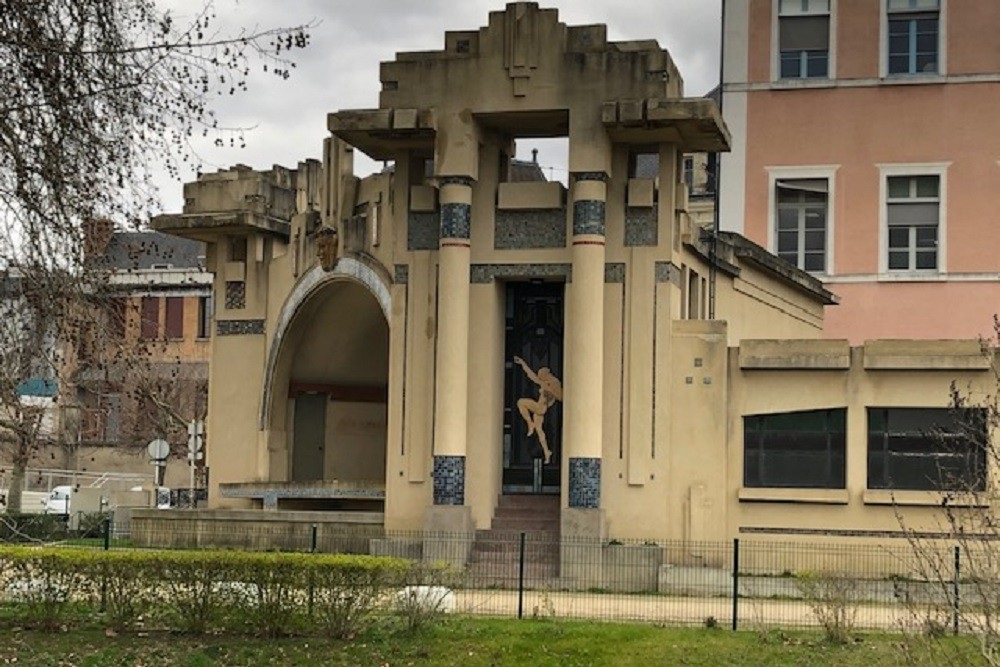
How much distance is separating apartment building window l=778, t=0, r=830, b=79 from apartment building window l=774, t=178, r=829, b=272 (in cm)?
273

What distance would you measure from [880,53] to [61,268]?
97.6ft

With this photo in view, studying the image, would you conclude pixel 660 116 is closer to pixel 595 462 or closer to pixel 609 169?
pixel 609 169

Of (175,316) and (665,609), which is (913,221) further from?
(175,316)

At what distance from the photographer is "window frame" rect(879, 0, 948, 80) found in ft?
134

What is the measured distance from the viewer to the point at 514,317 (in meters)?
30.0

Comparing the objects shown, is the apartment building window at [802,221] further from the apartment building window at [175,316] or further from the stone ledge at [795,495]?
the apartment building window at [175,316]

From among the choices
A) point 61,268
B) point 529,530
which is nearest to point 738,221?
point 529,530

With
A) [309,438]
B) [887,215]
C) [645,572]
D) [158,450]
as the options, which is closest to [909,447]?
[645,572]

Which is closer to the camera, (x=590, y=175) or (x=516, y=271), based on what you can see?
(x=590, y=175)

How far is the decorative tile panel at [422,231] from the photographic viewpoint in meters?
29.8

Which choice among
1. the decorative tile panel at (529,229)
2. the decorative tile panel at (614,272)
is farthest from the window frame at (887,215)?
the decorative tile panel at (529,229)

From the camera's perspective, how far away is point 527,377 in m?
29.8

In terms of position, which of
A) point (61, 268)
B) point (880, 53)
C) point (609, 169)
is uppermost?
point (880, 53)

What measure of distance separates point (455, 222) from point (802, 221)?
51.7 ft
